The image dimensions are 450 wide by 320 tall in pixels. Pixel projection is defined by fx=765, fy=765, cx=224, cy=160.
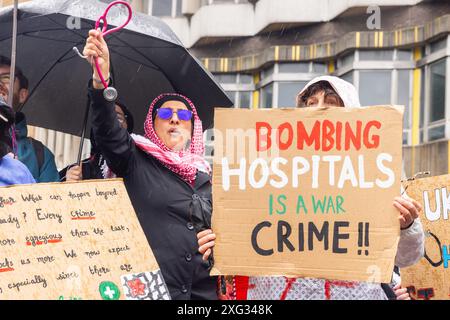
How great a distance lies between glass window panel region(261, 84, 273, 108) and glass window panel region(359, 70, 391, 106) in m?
2.29

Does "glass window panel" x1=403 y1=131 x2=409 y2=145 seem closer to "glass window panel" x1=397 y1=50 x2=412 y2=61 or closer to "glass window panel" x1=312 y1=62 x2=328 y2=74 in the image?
"glass window panel" x1=397 y1=50 x2=412 y2=61

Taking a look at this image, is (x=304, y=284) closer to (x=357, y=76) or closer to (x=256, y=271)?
(x=256, y=271)

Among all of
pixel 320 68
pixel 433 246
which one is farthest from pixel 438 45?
pixel 433 246

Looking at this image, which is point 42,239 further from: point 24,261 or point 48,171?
point 48,171

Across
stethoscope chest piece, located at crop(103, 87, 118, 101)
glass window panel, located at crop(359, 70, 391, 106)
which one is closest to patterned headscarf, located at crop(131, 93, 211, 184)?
stethoscope chest piece, located at crop(103, 87, 118, 101)

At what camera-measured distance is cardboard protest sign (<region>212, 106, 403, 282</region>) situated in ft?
8.83

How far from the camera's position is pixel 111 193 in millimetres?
2758

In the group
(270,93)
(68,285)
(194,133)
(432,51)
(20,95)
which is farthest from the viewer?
(270,93)

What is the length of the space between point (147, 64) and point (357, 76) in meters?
10.5

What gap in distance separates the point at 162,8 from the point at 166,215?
15.0 metres

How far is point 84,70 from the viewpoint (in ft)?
15.7

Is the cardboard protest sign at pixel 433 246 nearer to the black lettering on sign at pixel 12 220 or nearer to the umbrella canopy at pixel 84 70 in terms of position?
the umbrella canopy at pixel 84 70

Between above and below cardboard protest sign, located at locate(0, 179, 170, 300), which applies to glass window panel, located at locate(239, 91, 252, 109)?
above

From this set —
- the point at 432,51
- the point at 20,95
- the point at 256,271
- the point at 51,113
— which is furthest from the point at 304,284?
the point at 432,51
